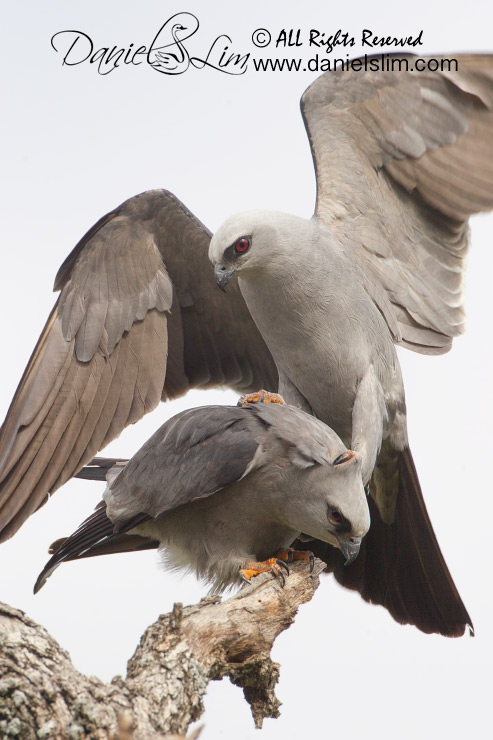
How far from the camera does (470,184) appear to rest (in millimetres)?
6680

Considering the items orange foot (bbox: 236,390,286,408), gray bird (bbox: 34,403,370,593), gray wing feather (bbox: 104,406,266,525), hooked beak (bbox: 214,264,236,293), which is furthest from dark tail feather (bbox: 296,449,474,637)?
hooked beak (bbox: 214,264,236,293)

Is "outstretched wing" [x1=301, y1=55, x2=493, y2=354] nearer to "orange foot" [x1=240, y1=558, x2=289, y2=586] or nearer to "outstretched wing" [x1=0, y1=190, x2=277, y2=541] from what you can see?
"outstretched wing" [x1=0, y1=190, x2=277, y2=541]

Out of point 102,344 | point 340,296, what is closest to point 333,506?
point 340,296

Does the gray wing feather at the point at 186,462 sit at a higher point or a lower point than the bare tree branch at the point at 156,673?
higher

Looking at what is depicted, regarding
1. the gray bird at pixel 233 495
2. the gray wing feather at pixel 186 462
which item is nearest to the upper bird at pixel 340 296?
the gray bird at pixel 233 495

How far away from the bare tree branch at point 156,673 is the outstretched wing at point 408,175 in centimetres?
284

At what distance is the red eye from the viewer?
5.59 metres

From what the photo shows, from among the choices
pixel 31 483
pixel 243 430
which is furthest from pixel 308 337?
pixel 31 483

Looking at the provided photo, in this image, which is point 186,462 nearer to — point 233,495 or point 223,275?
point 233,495

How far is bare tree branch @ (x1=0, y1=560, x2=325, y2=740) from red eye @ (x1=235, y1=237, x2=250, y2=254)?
2.07m

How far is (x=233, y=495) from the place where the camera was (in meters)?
5.09

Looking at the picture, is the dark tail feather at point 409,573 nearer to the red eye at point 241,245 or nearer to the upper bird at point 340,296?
the upper bird at point 340,296

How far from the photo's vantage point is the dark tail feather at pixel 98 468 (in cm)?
611

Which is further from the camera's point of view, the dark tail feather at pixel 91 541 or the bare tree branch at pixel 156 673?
the dark tail feather at pixel 91 541
